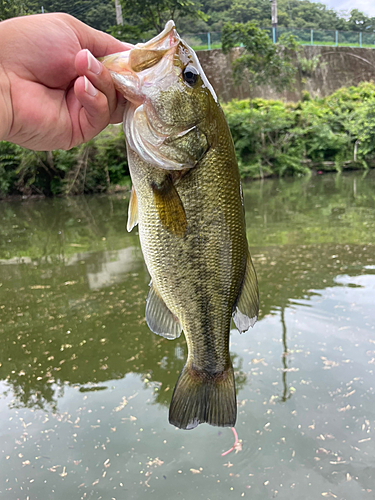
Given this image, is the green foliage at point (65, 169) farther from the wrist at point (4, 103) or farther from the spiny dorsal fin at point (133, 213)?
the spiny dorsal fin at point (133, 213)

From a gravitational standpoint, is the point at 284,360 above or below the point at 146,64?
below

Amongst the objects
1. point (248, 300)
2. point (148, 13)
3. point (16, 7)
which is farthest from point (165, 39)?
point (148, 13)

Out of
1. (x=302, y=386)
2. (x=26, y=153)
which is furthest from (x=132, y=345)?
(x=26, y=153)

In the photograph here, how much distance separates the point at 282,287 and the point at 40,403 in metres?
3.56

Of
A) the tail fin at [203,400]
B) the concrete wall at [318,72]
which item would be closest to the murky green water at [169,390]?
the tail fin at [203,400]

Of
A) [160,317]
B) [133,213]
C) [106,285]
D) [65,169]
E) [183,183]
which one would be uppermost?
[183,183]

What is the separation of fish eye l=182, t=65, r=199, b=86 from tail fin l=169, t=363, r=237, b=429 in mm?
1092

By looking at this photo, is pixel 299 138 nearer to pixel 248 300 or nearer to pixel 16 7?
pixel 16 7

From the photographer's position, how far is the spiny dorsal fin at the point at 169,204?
1380 mm

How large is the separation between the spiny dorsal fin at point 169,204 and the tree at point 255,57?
21.6 m

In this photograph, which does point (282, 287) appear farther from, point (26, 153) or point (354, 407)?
point (26, 153)

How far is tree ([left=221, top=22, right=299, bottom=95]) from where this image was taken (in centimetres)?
2012

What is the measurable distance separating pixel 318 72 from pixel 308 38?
10.9 ft

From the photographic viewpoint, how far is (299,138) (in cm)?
2153
